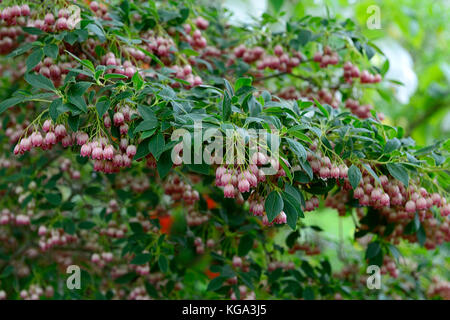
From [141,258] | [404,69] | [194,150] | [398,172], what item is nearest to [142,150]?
[194,150]

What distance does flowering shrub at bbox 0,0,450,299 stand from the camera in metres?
1.10

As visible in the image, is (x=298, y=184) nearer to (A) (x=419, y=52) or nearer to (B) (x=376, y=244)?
(B) (x=376, y=244)

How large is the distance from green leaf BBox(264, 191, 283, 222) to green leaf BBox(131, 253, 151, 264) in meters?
0.61

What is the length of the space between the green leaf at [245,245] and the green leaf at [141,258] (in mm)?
309

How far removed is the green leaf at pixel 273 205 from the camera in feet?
3.44

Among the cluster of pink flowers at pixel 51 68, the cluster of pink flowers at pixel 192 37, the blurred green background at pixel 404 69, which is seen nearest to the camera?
the cluster of pink flowers at pixel 51 68

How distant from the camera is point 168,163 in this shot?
1086mm

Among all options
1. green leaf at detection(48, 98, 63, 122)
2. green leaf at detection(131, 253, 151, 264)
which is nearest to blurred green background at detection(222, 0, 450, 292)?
green leaf at detection(131, 253, 151, 264)

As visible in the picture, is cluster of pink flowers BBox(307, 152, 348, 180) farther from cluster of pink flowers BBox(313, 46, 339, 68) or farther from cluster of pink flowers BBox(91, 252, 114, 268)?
cluster of pink flowers BBox(91, 252, 114, 268)

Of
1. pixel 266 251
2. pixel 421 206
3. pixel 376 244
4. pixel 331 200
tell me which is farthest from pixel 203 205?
pixel 421 206

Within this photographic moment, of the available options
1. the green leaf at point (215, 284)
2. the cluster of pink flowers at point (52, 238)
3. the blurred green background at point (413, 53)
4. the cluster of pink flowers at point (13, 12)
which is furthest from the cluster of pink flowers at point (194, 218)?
the blurred green background at point (413, 53)

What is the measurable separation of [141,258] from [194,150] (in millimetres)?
671

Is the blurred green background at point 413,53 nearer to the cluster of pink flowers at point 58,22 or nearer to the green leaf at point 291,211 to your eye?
the cluster of pink flowers at point 58,22
